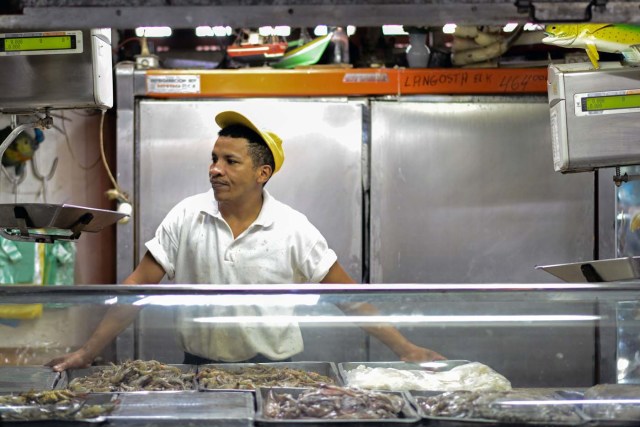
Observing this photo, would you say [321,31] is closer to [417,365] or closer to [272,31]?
[272,31]

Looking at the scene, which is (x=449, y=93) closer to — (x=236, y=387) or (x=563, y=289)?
(x=563, y=289)

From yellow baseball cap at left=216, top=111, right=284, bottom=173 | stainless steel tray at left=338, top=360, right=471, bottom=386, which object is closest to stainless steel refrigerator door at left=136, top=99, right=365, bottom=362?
yellow baseball cap at left=216, top=111, right=284, bottom=173

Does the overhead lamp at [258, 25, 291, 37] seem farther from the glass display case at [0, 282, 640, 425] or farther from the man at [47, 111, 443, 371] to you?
the glass display case at [0, 282, 640, 425]

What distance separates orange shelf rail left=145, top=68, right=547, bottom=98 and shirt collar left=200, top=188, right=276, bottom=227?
1088 mm

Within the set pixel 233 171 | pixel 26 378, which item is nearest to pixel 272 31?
pixel 233 171

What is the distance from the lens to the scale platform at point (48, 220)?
2250mm

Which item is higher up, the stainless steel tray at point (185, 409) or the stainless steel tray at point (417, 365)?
the stainless steel tray at point (417, 365)

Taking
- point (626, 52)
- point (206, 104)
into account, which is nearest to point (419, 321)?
point (626, 52)

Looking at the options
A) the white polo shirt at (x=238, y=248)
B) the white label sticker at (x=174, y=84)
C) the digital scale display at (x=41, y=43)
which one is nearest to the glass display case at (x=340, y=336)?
the digital scale display at (x=41, y=43)

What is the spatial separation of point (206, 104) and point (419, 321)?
232 cm

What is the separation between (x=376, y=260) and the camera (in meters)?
4.35

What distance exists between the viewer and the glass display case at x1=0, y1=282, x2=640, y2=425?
2.30 m

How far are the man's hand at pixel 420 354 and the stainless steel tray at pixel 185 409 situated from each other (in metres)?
0.51

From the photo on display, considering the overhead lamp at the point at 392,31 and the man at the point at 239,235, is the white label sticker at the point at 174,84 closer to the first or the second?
the man at the point at 239,235
